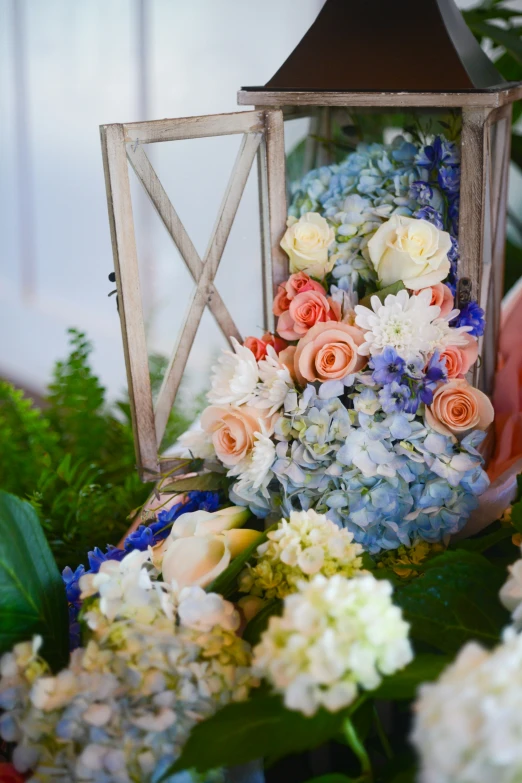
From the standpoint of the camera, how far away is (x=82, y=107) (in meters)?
3.17

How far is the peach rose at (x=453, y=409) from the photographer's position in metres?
0.67

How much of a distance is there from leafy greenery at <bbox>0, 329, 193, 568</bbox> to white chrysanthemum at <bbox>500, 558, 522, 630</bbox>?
0.40 meters

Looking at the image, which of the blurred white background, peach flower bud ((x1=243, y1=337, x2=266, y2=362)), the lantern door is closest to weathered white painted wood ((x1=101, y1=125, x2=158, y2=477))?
the lantern door

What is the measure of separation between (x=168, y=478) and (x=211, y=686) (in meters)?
0.32

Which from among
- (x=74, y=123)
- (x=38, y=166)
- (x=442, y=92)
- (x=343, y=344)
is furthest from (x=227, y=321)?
(x=38, y=166)

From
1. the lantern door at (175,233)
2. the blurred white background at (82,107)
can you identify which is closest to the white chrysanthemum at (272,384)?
the lantern door at (175,233)

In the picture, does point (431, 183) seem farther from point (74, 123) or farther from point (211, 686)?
point (74, 123)

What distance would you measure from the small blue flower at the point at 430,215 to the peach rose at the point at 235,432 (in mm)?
246

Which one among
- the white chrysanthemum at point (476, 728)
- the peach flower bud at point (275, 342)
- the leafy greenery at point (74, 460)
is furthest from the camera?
the leafy greenery at point (74, 460)

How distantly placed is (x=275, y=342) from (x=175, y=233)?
0.15 m

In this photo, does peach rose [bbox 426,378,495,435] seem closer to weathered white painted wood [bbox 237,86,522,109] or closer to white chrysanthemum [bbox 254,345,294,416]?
white chrysanthemum [bbox 254,345,294,416]

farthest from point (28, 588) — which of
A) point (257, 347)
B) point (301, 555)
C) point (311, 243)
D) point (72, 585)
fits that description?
point (311, 243)

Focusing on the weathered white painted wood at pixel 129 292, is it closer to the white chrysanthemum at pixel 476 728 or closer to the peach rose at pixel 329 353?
the peach rose at pixel 329 353

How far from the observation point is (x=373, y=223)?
0.74 m
